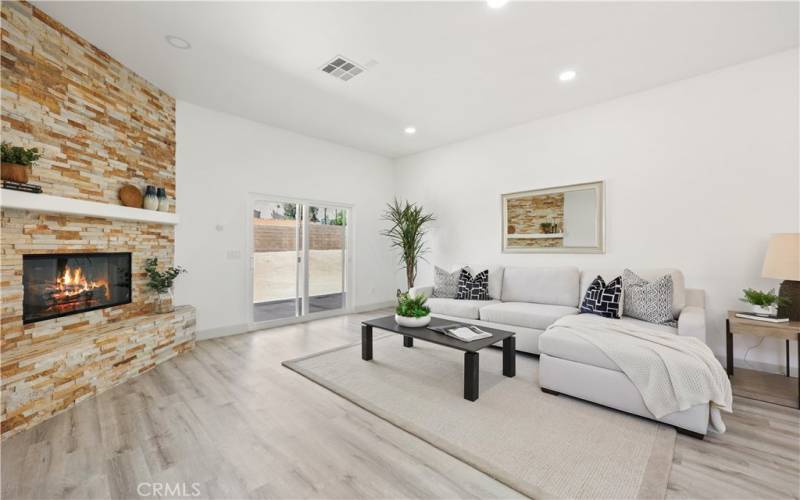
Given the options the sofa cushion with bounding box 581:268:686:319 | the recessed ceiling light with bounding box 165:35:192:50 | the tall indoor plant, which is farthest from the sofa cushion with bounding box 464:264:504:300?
the recessed ceiling light with bounding box 165:35:192:50

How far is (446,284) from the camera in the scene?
4.87 metres

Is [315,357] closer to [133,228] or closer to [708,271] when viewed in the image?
[133,228]

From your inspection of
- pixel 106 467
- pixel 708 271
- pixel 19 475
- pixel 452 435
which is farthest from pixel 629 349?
pixel 19 475

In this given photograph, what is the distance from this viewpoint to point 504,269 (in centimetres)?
474

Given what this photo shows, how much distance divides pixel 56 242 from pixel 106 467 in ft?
6.66

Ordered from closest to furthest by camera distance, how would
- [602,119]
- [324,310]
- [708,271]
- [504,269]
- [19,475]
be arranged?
[19,475] < [708,271] < [602,119] < [504,269] < [324,310]

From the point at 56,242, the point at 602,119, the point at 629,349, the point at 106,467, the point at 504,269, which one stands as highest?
the point at 602,119

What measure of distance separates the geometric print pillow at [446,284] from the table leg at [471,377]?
220 centimetres

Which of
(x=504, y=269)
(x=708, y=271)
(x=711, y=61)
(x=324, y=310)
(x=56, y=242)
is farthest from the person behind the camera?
(x=324, y=310)

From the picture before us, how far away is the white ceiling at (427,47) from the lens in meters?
2.55

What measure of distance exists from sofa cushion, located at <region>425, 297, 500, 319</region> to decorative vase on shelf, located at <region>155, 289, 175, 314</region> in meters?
3.21

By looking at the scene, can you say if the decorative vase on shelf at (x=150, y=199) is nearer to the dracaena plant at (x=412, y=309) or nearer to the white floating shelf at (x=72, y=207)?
the white floating shelf at (x=72, y=207)

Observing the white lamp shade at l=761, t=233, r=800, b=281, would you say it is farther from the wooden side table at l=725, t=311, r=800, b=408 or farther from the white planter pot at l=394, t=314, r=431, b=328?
the white planter pot at l=394, t=314, r=431, b=328

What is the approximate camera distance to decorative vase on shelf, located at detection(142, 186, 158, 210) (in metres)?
3.55
